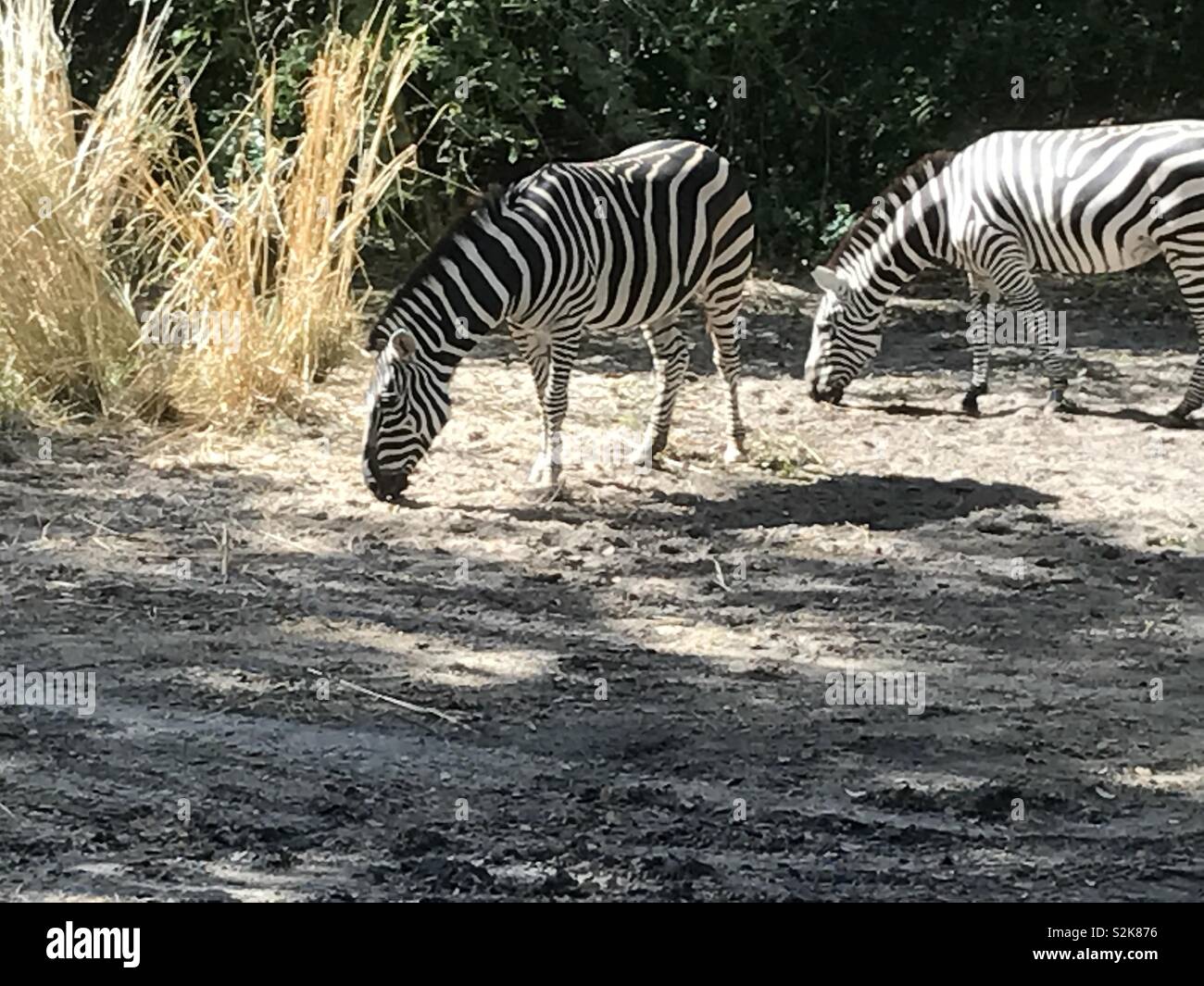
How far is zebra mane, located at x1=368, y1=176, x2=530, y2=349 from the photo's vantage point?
25.9 feet

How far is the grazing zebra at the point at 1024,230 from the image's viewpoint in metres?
9.89

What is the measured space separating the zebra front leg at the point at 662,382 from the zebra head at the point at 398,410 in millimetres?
1329

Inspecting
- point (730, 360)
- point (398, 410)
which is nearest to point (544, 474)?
point (398, 410)

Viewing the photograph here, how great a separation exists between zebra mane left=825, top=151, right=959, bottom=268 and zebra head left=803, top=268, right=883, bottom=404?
0.25 meters

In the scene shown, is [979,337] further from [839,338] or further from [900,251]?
[839,338]

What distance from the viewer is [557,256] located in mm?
8086

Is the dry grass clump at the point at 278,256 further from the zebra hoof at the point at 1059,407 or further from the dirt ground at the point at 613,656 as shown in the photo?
the zebra hoof at the point at 1059,407

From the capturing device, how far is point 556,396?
8336 mm

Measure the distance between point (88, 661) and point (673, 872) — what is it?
2499 mm

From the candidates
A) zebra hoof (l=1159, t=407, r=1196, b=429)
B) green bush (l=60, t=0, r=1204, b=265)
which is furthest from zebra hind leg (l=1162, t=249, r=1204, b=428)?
green bush (l=60, t=0, r=1204, b=265)

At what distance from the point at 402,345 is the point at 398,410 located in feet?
0.94

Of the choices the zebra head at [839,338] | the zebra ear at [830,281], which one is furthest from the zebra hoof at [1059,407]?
the zebra ear at [830,281]

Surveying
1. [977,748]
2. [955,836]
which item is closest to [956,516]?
[977,748]

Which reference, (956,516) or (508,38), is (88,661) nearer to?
(956,516)
